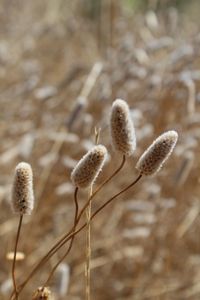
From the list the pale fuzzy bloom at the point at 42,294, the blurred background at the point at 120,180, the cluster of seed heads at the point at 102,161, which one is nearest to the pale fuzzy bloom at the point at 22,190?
the cluster of seed heads at the point at 102,161

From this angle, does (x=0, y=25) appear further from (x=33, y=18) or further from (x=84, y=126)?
(x=84, y=126)

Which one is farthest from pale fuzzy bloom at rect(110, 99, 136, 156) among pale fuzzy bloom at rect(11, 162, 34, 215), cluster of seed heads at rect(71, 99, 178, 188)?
pale fuzzy bloom at rect(11, 162, 34, 215)

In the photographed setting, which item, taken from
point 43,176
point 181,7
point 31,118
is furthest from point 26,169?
point 181,7

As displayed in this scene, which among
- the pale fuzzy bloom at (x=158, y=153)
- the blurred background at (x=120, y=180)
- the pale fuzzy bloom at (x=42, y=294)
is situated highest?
the blurred background at (x=120, y=180)

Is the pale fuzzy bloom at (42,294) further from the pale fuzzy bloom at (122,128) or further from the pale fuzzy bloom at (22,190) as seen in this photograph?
the pale fuzzy bloom at (122,128)

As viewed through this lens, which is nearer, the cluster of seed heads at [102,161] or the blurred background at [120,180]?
the cluster of seed heads at [102,161]

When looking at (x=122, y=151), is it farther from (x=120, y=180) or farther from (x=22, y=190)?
(x=120, y=180)

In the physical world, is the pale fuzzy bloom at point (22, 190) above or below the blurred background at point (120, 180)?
below
